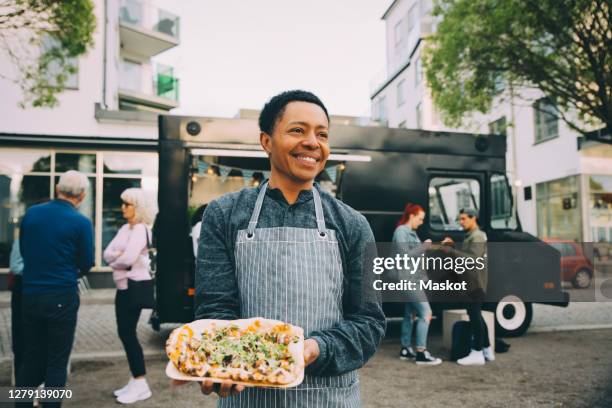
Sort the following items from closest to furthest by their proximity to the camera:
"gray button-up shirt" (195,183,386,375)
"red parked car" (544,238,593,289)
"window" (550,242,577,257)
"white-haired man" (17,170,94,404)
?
"gray button-up shirt" (195,183,386,375), "white-haired man" (17,170,94,404), "red parked car" (544,238,593,289), "window" (550,242,577,257)

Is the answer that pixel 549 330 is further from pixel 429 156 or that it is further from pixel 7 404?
pixel 7 404

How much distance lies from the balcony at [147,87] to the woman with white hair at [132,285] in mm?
18564

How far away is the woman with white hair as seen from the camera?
16.0 ft

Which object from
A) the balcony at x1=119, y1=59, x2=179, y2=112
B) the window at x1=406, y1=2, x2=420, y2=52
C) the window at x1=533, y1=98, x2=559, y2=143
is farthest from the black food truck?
the window at x1=406, y1=2, x2=420, y2=52

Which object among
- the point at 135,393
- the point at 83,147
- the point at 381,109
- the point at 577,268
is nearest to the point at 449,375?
the point at 135,393

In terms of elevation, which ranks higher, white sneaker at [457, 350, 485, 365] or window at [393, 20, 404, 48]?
window at [393, 20, 404, 48]

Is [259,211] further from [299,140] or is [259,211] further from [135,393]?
[135,393]

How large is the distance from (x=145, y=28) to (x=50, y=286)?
20.7 m

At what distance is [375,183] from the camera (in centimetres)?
742

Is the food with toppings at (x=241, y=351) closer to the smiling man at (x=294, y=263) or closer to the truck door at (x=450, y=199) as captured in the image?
the smiling man at (x=294, y=263)

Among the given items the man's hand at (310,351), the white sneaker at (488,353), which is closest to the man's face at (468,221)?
the white sneaker at (488,353)

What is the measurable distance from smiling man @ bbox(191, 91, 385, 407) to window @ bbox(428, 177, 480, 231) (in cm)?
609

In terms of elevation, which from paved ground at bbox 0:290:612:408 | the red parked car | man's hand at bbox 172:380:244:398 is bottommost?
paved ground at bbox 0:290:612:408

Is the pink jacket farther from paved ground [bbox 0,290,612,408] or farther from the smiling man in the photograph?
the smiling man
